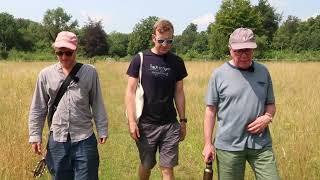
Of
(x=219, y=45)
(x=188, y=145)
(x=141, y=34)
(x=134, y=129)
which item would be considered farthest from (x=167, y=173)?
(x=141, y=34)

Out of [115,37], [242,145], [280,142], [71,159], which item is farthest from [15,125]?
[115,37]

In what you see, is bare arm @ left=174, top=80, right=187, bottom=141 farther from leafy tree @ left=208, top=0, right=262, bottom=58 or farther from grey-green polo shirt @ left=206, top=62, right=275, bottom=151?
leafy tree @ left=208, top=0, right=262, bottom=58

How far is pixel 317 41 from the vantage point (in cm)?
6431

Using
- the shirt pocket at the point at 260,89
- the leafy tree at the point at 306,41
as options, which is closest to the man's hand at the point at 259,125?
the shirt pocket at the point at 260,89

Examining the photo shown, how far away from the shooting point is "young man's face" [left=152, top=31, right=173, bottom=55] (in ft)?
18.0

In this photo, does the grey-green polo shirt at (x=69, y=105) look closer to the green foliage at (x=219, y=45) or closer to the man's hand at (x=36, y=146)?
the man's hand at (x=36, y=146)

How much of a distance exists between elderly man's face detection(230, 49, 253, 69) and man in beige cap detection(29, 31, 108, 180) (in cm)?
132

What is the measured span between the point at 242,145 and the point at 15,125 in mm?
4557

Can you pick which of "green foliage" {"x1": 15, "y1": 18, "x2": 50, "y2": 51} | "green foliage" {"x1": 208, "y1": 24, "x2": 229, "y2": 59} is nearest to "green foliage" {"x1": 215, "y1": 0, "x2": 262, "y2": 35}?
"green foliage" {"x1": 208, "y1": 24, "x2": 229, "y2": 59}

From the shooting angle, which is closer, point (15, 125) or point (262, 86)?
point (262, 86)

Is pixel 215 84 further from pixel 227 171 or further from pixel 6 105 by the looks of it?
pixel 6 105

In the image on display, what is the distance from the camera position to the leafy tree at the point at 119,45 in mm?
85225

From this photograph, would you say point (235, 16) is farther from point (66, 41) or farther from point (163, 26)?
point (66, 41)

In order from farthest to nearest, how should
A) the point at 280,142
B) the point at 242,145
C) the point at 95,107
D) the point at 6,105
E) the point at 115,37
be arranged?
the point at 115,37 < the point at 6,105 < the point at 280,142 < the point at 95,107 < the point at 242,145
